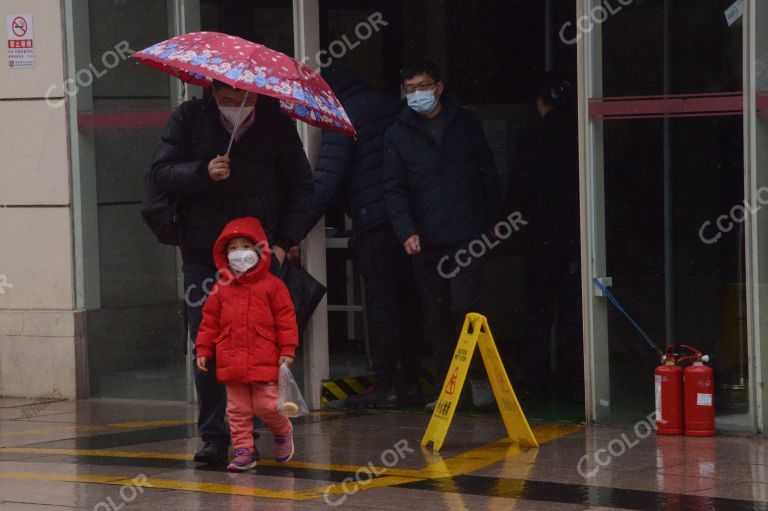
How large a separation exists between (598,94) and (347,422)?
2.52 meters

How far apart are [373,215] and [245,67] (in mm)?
2845

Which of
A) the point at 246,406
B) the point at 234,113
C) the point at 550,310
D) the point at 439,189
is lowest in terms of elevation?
the point at 246,406

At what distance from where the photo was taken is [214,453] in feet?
25.2

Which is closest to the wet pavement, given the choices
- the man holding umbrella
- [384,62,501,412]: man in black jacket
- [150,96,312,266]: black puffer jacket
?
the man holding umbrella

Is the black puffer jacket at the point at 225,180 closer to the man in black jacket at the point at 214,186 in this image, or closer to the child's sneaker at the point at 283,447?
the man in black jacket at the point at 214,186

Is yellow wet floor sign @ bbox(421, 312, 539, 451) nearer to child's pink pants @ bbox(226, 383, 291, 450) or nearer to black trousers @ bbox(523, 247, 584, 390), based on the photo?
child's pink pants @ bbox(226, 383, 291, 450)

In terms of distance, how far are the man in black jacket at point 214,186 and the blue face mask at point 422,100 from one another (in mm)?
1799

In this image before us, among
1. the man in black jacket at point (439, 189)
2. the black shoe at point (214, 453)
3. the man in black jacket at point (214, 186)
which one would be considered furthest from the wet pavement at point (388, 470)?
the man in black jacket at point (439, 189)

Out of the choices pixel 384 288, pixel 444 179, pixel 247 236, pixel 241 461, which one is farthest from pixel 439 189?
pixel 241 461

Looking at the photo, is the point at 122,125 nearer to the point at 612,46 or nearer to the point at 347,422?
the point at 347,422

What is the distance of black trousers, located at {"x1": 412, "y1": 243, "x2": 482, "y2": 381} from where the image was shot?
9570 millimetres

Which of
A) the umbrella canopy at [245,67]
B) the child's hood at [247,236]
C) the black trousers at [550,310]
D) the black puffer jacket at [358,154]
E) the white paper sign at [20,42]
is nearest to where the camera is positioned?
the umbrella canopy at [245,67]

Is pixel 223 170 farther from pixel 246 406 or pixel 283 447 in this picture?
pixel 283 447

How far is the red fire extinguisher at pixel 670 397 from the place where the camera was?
8.35 metres
